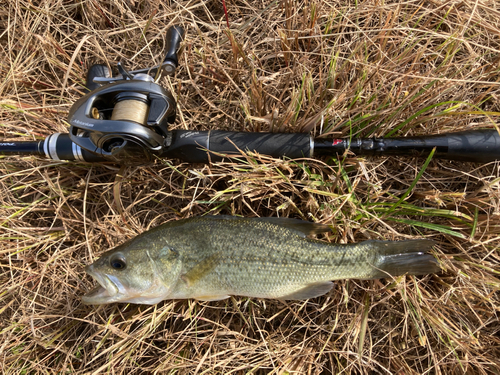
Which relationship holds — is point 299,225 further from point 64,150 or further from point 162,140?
point 64,150

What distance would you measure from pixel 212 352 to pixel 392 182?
7.44ft

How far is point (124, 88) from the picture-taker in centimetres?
214

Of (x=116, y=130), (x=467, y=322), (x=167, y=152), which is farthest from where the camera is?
(x=467, y=322)

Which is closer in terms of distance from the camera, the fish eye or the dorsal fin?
the fish eye

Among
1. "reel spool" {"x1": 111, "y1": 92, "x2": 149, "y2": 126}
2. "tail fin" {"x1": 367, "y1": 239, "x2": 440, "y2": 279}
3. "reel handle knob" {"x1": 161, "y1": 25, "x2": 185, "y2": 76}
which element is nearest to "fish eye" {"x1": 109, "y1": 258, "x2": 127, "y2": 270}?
"reel spool" {"x1": 111, "y1": 92, "x2": 149, "y2": 126}

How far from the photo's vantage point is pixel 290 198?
253 cm

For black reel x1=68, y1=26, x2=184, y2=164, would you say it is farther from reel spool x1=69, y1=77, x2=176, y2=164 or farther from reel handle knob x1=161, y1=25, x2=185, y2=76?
reel handle knob x1=161, y1=25, x2=185, y2=76

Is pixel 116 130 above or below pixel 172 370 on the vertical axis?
above

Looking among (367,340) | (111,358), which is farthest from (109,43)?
(367,340)

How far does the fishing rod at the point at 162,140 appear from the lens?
2.09 meters

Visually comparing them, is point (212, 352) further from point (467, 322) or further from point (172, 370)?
point (467, 322)

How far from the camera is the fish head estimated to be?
6.95ft

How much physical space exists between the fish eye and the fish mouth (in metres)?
0.10


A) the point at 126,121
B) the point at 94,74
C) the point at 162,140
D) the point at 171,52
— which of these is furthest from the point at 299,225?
the point at 94,74
